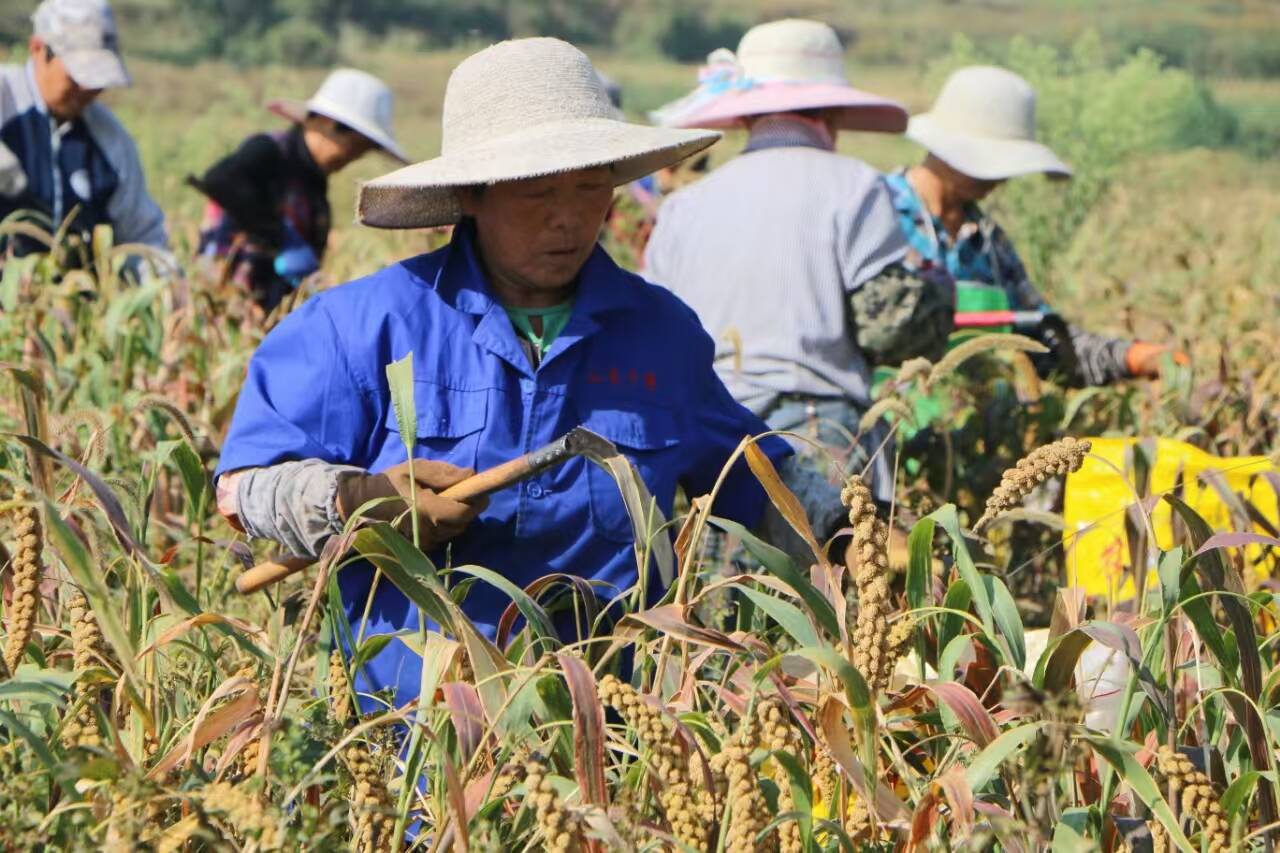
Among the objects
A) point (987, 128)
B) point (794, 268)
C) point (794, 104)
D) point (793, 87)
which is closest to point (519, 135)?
point (794, 268)

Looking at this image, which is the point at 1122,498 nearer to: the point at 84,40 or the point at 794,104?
the point at 794,104

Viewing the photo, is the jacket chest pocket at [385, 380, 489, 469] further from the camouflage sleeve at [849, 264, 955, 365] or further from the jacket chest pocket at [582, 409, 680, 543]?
the camouflage sleeve at [849, 264, 955, 365]

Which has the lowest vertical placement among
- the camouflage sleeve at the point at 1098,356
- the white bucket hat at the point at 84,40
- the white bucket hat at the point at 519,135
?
the camouflage sleeve at the point at 1098,356

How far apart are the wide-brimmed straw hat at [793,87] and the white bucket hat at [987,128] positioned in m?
0.14

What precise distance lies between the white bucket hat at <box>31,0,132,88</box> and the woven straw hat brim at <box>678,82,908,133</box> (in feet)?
4.92

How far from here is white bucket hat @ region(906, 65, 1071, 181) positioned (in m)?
3.94

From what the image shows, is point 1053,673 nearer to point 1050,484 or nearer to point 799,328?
point 799,328

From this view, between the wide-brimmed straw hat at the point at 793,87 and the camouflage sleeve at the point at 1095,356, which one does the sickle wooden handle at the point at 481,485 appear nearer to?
the wide-brimmed straw hat at the point at 793,87

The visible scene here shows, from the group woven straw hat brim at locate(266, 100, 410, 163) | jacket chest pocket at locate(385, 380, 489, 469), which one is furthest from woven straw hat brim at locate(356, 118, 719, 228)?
woven straw hat brim at locate(266, 100, 410, 163)

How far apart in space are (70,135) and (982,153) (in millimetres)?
2210

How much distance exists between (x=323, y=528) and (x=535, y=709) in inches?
15.9

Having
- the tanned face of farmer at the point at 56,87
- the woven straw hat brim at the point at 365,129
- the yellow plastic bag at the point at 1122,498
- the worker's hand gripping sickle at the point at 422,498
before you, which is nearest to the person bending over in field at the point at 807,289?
the yellow plastic bag at the point at 1122,498

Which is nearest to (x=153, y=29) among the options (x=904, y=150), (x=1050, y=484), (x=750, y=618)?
(x=904, y=150)

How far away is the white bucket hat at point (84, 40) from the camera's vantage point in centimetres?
445
